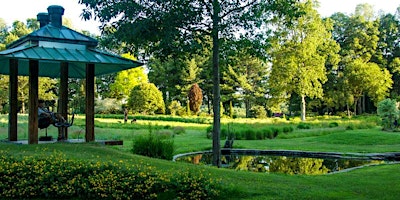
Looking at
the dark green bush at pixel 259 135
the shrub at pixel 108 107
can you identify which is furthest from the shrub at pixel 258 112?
the dark green bush at pixel 259 135

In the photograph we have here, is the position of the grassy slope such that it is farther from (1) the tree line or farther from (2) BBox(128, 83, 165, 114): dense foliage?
(2) BBox(128, 83, 165, 114): dense foliage

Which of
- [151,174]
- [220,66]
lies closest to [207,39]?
[220,66]

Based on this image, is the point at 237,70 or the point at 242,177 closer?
the point at 242,177

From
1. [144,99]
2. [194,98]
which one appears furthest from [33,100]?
[194,98]

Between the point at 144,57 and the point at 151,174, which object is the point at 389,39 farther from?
the point at 151,174

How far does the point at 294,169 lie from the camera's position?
427 inches

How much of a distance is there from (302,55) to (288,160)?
66.6 feet

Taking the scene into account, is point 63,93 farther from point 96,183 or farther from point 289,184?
point 289,184

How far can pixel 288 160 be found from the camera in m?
12.3

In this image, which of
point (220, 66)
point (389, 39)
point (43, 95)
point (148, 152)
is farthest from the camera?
point (389, 39)

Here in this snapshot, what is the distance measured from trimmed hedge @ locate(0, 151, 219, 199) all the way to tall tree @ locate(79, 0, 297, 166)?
4033 mm

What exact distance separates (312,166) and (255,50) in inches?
141

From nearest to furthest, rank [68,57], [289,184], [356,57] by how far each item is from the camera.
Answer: [289,184] → [68,57] → [356,57]

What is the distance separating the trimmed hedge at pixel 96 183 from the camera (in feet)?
16.9
